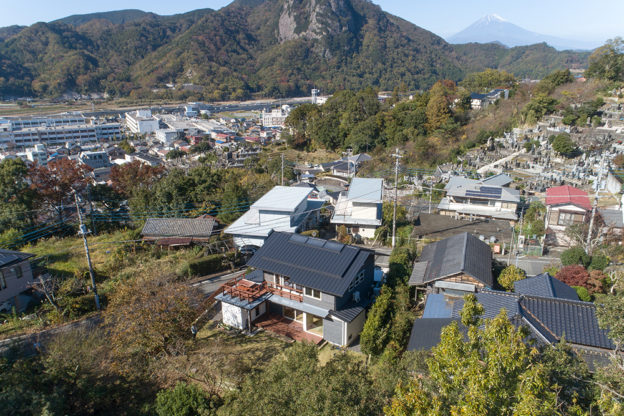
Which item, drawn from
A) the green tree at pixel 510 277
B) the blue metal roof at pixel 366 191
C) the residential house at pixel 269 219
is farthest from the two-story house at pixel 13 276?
the green tree at pixel 510 277

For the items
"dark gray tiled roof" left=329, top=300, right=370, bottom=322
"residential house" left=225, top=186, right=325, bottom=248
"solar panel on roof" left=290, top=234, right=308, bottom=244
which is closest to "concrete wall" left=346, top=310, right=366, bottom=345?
"dark gray tiled roof" left=329, top=300, right=370, bottom=322

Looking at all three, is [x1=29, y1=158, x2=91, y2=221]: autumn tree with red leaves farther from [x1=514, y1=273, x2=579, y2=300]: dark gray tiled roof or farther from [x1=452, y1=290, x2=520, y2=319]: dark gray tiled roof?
[x1=514, y1=273, x2=579, y2=300]: dark gray tiled roof

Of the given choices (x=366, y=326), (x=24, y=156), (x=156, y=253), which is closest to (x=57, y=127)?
(x=24, y=156)

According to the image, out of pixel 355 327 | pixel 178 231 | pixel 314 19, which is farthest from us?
pixel 314 19

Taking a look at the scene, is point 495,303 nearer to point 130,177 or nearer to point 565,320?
point 565,320

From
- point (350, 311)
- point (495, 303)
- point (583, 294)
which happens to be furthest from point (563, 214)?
point (350, 311)

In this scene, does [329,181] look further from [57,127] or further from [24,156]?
[57,127]
